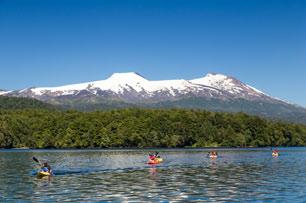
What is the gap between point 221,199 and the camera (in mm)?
49938

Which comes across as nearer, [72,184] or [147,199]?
[147,199]

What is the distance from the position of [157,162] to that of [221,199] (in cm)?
5384

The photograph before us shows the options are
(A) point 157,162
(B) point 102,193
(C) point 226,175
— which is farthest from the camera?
(A) point 157,162

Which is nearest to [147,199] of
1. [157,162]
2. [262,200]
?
[262,200]

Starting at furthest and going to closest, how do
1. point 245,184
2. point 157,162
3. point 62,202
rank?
1. point 157,162
2. point 245,184
3. point 62,202

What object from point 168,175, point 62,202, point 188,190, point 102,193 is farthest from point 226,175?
point 62,202

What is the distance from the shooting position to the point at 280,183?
63.4m

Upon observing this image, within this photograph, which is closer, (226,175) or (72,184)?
(72,184)

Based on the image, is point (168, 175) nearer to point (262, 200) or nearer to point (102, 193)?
point (102, 193)

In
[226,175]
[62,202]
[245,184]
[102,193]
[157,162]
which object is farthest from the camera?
[157,162]

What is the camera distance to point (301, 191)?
5566 centimetres

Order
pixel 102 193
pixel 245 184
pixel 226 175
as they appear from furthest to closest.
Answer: pixel 226 175
pixel 245 184
pixel 102 193

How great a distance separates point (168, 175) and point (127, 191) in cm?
2109

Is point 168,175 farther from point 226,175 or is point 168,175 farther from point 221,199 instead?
point 221,199
